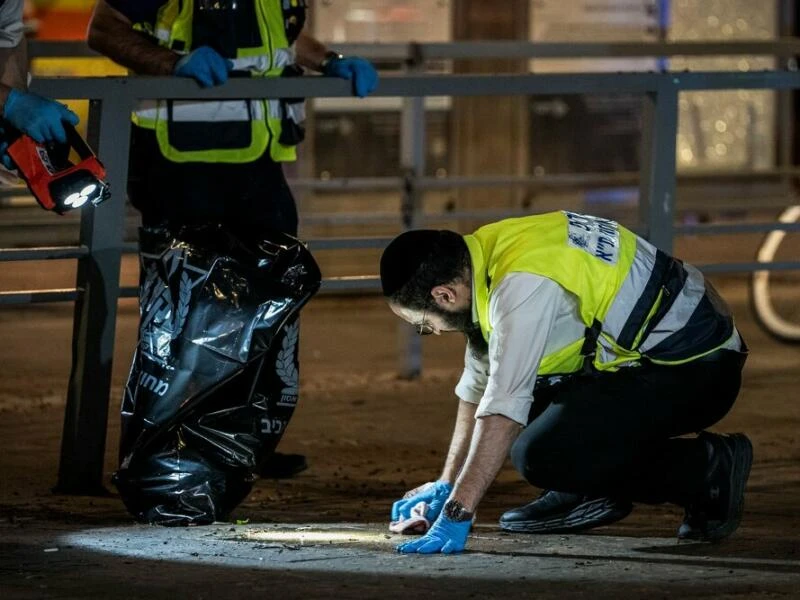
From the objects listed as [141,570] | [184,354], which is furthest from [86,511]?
[141,570]

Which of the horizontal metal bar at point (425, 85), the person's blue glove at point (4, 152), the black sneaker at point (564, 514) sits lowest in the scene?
the black sneaker at point (564, 514)

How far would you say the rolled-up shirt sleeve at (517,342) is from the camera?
14.4 feet

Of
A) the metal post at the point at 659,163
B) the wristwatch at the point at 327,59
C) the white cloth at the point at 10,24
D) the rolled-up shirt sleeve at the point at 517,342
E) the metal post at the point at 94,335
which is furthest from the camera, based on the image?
the metal post at the point at 659,163

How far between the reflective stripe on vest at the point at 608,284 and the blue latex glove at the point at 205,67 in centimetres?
111

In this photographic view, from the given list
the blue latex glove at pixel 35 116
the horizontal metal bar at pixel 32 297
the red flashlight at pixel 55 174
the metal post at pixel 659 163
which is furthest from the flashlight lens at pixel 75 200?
the metal post at pixel 659 163

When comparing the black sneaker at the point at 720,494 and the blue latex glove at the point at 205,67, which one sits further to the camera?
the blue latex glove at the point at 205,67

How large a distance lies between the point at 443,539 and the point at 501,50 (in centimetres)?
383

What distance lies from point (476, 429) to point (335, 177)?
22.2 feet

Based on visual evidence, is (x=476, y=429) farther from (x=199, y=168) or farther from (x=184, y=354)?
(x=199, y=168)

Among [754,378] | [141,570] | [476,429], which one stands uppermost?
[476,429]

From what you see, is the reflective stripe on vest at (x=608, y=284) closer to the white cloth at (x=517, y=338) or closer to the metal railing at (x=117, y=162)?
the white cloth at (x=517, y=338)

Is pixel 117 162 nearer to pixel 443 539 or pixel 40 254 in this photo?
pixel 40 254

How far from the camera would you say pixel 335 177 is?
11.1 meters

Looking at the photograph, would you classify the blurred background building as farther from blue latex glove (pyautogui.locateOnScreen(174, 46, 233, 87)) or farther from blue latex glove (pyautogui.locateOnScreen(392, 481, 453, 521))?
blue latex glove (pyautogui.locateOnScreen(392, 481, 453, 521))
